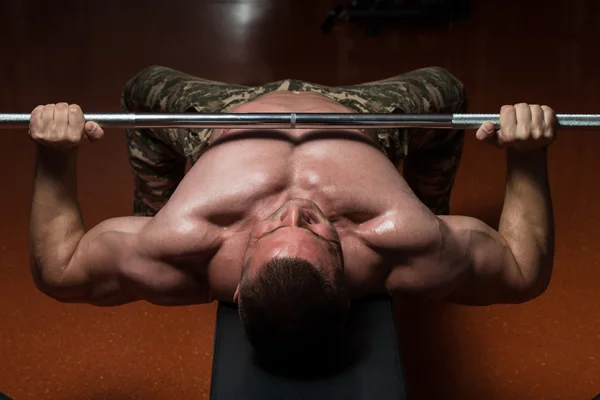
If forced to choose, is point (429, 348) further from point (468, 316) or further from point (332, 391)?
point (332, 391)

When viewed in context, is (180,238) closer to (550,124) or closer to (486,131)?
(486,131)

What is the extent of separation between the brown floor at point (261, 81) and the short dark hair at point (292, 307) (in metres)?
0.57

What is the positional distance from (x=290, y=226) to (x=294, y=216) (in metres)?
0.02

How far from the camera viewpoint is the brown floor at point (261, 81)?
1.78 meters

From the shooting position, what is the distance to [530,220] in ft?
4.75

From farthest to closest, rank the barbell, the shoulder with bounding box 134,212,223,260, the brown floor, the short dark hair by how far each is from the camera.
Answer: the brown floor, the barbell, the shoulder with bounding box 134,212,223,260, the short dark hair

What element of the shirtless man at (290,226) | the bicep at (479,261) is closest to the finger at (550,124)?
the shirtless man at (290,226)

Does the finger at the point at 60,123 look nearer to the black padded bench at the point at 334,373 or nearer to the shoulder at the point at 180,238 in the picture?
the shoulder at the point at 180,238

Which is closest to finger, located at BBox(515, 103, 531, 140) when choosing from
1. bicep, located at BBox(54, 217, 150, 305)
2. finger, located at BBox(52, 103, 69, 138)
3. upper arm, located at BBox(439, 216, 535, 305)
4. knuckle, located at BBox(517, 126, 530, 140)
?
knuckle, located at BBox(517, 126, 530, 140)

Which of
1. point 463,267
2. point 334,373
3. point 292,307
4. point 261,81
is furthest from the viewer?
point 261,81

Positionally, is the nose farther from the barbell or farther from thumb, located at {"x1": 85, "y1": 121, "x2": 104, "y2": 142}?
thumb, located at {"x1": 85, "y1": 121, "x2": 104, "y2": 142}

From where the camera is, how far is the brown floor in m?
1.78

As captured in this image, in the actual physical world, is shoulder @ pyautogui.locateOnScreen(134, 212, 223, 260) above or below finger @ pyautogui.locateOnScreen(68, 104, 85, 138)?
below

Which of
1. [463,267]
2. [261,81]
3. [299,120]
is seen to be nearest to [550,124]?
[463,267]
